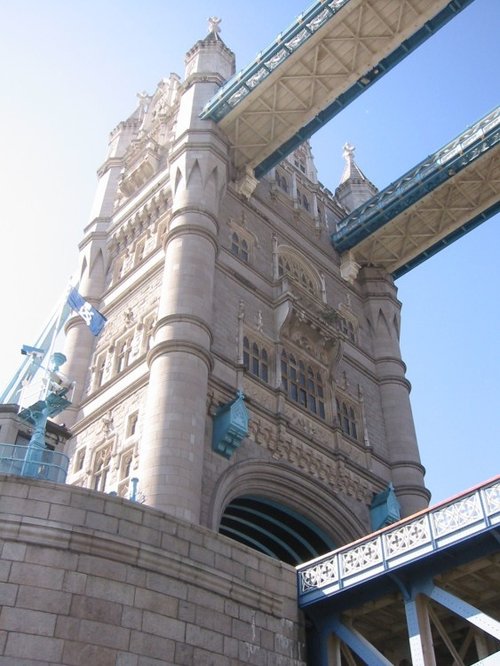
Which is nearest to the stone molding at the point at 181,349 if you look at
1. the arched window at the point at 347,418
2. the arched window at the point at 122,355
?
the arched window at the point at 122,355

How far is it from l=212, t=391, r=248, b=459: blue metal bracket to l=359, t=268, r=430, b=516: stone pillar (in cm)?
1014

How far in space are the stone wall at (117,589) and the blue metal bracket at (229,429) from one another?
7.80 metres

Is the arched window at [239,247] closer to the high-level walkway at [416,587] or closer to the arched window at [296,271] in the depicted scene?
the arched window at [296,271]

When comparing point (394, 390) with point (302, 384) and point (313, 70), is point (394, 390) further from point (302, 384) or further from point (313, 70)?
point (313, 70)

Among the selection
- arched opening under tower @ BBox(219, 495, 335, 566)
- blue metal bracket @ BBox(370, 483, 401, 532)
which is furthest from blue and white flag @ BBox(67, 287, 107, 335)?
blue metal bracket @ BBox(370, 483, 401, 532)

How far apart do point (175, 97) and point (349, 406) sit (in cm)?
2013

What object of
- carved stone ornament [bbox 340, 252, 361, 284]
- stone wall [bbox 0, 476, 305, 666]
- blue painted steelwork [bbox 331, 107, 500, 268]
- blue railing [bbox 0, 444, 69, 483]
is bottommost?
stone wall [bbox 0, 476, 305, 666]

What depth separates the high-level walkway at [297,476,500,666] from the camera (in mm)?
16734

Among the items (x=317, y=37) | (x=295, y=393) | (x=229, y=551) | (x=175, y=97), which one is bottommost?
(x=229, y=551)

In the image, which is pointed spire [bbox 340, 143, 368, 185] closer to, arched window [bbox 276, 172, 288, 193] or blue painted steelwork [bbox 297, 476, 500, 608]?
arched window [bbox 276, 172, 288, 193]

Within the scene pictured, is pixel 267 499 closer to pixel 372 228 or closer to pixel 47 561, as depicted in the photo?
pixel 47 561

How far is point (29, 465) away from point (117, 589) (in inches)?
161

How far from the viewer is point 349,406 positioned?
35.0m

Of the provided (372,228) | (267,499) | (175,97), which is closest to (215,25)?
(175,97)
